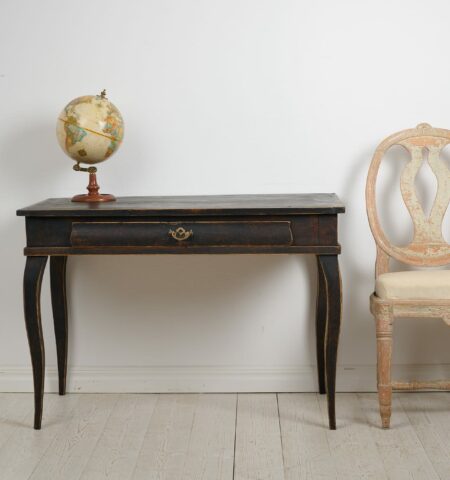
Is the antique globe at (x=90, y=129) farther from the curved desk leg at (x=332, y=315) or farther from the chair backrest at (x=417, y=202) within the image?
the chair backrest at (x=417, y=202)

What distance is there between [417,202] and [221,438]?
3.78 feet

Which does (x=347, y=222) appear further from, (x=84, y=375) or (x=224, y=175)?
(x=84, y=375)

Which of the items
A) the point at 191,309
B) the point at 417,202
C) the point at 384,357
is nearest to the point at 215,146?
the point at 191,309

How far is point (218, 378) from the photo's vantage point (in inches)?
131

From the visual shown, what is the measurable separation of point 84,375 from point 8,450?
2.05 feet

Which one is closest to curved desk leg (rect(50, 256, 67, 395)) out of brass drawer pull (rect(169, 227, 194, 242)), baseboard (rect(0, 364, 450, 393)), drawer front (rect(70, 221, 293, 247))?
baseboard (rect(0, 364, 450, 393))

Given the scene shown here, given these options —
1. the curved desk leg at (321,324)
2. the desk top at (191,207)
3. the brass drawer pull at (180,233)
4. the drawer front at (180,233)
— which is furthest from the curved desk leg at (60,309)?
the curved desk leg at (321,324)

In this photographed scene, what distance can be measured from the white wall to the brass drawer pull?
54 centimetres

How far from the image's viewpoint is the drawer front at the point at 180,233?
271 cm

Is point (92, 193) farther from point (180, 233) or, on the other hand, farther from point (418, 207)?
point (418, 207)

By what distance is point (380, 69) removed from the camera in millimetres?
3141

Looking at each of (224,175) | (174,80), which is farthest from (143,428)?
(174,80)

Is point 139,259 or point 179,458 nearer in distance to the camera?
point 179,458

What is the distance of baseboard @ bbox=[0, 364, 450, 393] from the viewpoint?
3303mm
